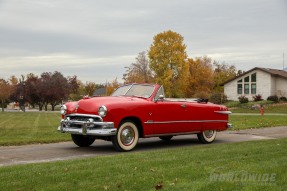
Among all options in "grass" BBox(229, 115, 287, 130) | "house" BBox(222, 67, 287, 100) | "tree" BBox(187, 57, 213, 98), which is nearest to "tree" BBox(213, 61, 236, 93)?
"tree" BBox(187, 57, 213, 98)

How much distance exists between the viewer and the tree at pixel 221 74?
7512cm

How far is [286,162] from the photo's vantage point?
24.3ft

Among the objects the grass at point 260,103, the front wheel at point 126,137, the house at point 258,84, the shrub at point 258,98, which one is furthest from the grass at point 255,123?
the house at point 258,84

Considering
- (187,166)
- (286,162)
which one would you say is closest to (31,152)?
(187,166)

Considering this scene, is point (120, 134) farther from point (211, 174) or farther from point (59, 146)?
point (211, 174)

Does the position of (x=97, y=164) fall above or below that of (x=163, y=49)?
below

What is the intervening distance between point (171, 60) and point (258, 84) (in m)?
11.7

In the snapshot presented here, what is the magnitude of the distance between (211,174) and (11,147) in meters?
6.54

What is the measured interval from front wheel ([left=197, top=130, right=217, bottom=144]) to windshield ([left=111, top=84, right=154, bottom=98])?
2.25m

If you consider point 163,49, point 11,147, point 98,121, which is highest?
point 163,49

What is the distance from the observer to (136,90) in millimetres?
11211

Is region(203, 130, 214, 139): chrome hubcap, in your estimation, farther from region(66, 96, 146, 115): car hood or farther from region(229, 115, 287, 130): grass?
region(229, 115, 287, 130): grass

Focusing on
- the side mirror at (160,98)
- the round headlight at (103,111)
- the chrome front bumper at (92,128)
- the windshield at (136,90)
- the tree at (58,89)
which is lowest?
the chrome front bumper at (92,128)

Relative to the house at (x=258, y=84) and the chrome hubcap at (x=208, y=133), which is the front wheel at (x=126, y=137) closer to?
the chrome hubcap at (x=208, y=133)
